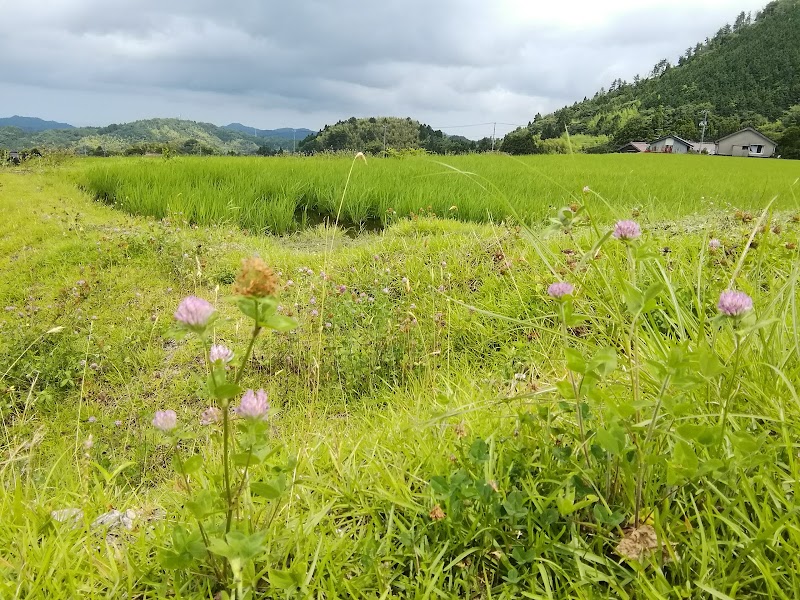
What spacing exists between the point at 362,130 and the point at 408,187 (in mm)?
49477

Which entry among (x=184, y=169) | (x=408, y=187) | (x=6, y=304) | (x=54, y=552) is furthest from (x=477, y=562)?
(x=184, y=169)

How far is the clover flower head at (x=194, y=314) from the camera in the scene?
2.43 ft

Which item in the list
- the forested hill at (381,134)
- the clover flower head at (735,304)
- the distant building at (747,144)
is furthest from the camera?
the distant building at (747,144)

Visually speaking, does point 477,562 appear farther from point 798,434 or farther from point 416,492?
point 798,434

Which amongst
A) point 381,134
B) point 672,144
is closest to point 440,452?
point 381,134

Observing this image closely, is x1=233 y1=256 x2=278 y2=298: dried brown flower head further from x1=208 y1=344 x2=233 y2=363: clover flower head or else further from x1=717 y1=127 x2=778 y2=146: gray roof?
x1=717 y1=127 x2=778 y2=146: gray roof

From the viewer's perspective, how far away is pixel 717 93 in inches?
2995

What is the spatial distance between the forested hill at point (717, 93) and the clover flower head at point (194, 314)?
5478 cm

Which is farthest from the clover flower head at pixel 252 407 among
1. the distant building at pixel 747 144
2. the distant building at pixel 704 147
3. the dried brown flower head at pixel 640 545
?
the distant building at pixel 704 147

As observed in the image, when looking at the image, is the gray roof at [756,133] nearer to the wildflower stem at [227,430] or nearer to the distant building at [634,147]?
the distant building at [634,147]

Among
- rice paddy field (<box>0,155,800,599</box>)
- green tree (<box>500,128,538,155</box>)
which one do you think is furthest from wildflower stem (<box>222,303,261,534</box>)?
green tree (<box>500,128,538,155</box>)

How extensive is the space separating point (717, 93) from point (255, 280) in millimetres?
96729

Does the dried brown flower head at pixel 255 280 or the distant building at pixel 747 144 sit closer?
the dried brown flower head at pixel 255 280

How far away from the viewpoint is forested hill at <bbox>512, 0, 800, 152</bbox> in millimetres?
61156
